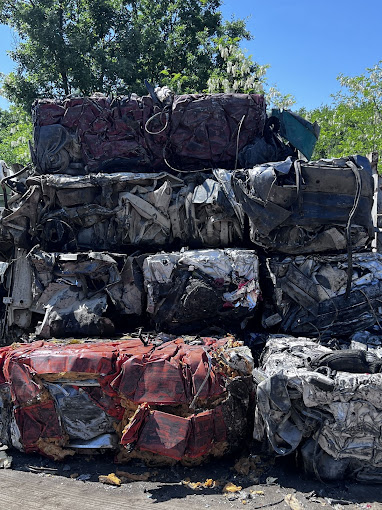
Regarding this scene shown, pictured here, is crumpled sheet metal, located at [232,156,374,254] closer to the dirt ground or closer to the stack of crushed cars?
the stack of crushed cars

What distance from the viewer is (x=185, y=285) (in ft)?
15.1

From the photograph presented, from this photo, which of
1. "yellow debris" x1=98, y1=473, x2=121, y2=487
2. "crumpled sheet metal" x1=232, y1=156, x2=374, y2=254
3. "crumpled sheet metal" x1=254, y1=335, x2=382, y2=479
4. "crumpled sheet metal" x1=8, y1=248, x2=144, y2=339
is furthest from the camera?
"crumpled sheet metal" x1=8, y1=248, x2=144, y2=339

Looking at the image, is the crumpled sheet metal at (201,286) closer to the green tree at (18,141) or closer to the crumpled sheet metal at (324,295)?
the crumpled sheet metal at (324,295)

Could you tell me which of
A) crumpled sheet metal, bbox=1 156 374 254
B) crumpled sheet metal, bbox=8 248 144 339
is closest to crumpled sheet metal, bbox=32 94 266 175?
crumpled sheet metal, bbox=1 156 374 254

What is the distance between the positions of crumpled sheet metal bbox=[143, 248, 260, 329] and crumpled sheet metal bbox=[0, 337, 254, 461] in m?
0.53

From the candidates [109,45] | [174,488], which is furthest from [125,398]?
[109,45]

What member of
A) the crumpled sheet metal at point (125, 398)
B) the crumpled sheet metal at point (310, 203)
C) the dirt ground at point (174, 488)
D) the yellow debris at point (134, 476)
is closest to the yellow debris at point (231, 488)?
the dirt ground at point (174, 488)

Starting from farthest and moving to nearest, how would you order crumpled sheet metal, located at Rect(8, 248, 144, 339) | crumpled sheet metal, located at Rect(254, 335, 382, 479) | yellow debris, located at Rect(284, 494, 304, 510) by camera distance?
1. crumpled sheet metal, located at Rect(8, 248, 144, 339)
2. crumpled sheet metal, located at Rect(254, 335, 382, 479)
3. yellow debris, located at Rect(284, 494, 304, 510)

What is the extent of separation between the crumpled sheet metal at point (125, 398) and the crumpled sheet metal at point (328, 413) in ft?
0.98

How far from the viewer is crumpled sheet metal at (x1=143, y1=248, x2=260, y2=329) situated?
14.8 ft

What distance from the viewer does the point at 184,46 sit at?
14469 mm

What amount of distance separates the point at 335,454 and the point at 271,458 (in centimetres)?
60

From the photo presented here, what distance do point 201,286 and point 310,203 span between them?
1.33 metres

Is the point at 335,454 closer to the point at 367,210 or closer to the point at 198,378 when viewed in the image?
the point at 198,378
